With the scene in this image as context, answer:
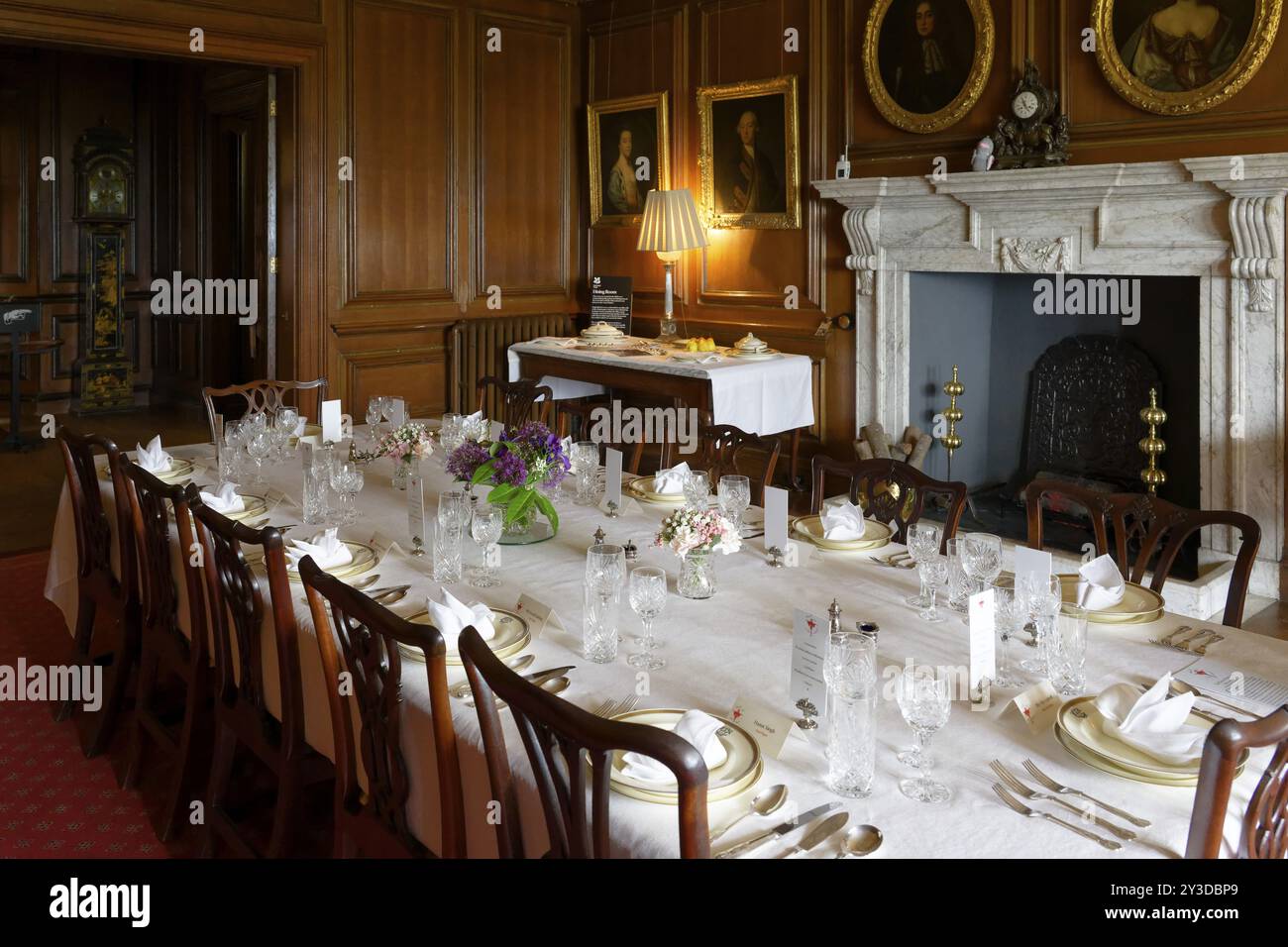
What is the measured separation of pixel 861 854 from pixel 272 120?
6528 millimetres

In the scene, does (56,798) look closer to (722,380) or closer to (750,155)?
(722,380)

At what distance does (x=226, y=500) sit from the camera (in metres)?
3.17

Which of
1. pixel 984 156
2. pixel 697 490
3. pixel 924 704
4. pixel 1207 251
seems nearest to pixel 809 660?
pixel 924 704

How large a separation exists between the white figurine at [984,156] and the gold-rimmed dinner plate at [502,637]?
403cm

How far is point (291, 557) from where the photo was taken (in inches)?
106

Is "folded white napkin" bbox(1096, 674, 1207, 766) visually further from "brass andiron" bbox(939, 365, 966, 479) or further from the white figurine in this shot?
"brass andiron" bbox(939, 365, 966, 479)

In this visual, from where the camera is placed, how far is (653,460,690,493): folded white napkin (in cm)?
344

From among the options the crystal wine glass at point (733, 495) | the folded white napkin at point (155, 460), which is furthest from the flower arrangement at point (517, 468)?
the folded white napkin at point (155, 460)

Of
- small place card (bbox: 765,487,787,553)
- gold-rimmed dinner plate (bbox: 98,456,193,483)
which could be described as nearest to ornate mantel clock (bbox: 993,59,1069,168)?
small place card (bbox: 765,487,787,553)

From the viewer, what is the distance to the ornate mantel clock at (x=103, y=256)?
9.90m

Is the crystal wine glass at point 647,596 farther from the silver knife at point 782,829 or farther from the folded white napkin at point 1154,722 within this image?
the folded white napkin at point 1154,722

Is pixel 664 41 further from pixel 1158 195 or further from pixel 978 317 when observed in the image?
pixel 1158 195

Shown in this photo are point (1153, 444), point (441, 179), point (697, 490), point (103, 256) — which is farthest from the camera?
point (103, 256)

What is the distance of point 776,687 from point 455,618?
0.62 meters
